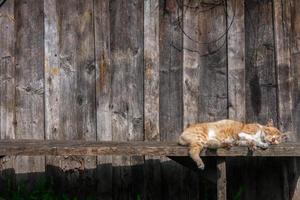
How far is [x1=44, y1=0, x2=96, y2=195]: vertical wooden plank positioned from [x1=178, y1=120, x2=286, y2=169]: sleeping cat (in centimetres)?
116

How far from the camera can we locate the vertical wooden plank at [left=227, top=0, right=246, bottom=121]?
7.98m

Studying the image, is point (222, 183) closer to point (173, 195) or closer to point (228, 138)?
point (228, 138)

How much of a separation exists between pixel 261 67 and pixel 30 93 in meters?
2.14

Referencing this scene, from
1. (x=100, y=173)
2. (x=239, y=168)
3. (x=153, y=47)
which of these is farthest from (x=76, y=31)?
(x=239, y=168)

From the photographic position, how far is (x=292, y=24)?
26.3 feet

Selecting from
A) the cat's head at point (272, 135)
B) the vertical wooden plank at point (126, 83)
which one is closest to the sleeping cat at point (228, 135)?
the cat's head at point (272, 135)

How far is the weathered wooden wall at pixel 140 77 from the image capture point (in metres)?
7.87

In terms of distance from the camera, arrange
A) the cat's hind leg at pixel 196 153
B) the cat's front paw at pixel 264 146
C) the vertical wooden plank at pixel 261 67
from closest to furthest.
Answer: the cat's hind leg at pixel 196 153, the cat's front paw at pixel 264 146, the vertical wooden plank at pixel 261 67

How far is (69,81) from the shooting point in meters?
7.90

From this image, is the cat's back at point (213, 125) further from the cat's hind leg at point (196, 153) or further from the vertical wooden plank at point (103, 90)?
the vertical wooden plank at point (103, 90)

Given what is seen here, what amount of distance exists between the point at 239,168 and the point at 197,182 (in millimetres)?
422

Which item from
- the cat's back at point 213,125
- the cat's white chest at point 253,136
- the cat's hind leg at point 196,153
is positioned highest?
the cat's back at point 213,125

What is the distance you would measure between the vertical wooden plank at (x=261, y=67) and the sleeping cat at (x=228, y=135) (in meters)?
0.58

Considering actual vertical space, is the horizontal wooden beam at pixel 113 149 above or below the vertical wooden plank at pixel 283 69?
below
